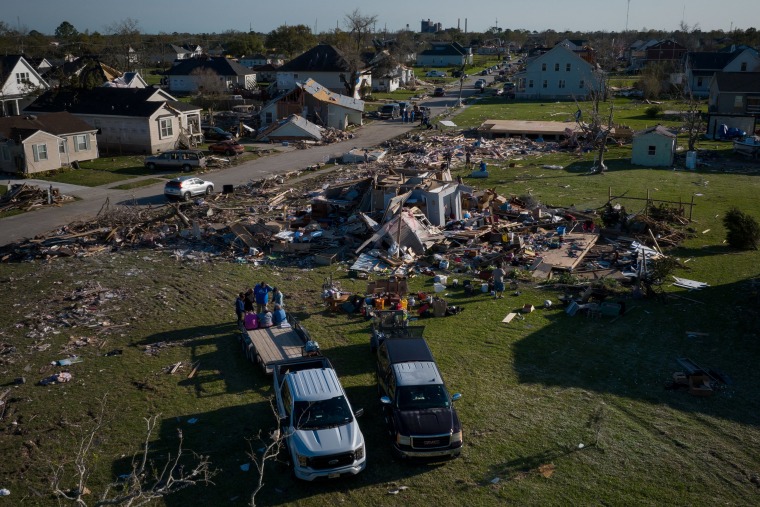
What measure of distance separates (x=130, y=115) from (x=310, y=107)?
54.6 feet

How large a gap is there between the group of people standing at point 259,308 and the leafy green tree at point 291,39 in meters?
104

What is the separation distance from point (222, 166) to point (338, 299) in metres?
25.0

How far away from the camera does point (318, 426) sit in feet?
39.5

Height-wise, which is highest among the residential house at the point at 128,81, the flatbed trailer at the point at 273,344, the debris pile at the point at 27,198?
the residential house at the point at 128,81

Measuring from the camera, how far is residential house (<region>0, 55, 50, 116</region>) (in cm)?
5778

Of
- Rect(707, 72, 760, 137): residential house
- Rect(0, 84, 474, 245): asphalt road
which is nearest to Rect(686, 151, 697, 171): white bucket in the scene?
Rect(707, 72, 760, 137): residential house

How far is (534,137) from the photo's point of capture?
52.6m

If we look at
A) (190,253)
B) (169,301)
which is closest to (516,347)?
(169,301)

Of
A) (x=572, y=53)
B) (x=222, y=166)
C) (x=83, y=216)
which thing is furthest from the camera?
(x=572, y=53)

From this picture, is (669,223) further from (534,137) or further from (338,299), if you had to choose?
(534,137)

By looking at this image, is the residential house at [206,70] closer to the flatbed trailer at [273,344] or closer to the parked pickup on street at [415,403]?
the flatbed trailer at [273,344]

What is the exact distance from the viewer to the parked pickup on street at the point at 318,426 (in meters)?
11.4

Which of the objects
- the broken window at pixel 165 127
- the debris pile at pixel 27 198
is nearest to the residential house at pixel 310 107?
the broken window at pixel 165 127

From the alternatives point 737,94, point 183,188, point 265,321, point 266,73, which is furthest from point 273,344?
point 266,73
